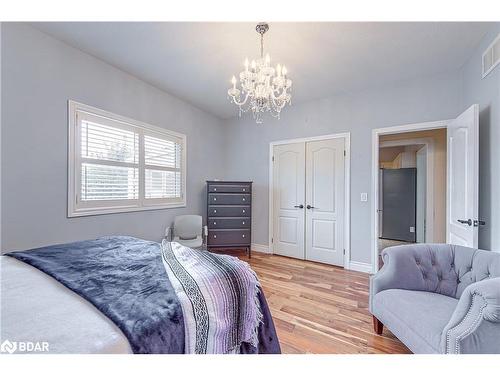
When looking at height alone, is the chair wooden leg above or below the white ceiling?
below

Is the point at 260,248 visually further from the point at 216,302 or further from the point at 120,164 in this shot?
the point at 216,302

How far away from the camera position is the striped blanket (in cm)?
90

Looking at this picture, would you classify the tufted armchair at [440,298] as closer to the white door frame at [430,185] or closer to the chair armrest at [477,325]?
the chair armrest at [477,325]

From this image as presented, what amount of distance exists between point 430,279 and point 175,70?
325cm

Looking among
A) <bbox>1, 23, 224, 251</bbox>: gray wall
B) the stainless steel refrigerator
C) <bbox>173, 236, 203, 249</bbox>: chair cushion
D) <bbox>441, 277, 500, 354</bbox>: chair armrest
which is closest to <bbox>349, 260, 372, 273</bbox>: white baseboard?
<bbox>441, 277, 500, 354</bbox>: chair armrest

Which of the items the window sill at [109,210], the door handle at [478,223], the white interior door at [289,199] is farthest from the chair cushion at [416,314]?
the window sill at [109,210]

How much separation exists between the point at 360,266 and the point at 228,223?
2076mm

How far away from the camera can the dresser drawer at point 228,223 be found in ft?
11.8

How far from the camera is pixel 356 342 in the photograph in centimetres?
166

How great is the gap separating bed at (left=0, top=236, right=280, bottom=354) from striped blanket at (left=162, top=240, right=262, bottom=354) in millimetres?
42

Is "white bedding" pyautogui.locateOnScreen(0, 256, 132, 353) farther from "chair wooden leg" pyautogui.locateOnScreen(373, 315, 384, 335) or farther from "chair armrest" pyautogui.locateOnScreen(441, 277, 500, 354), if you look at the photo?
"chair wooden leg" pyautogui.locateOnScreen(373, 315, 384, 335)

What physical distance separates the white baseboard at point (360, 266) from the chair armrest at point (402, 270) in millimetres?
1480
